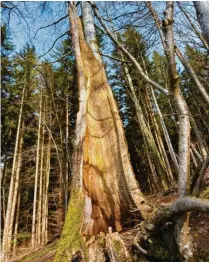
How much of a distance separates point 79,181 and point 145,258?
124 cm

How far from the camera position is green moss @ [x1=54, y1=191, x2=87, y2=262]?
2443 millimetres

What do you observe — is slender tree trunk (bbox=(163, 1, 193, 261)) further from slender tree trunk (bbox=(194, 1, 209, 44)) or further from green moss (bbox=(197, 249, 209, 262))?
slender tree trunk (bbox=(194, 1, 209, 44))

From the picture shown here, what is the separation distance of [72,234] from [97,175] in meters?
0.99

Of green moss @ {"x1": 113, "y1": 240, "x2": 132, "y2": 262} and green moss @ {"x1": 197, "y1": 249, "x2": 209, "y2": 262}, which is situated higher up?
green moss @ {"x1": 113, "y1": 240, "x2": 132, "y2": 262}

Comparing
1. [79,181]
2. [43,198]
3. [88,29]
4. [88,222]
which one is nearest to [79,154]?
[79,181]

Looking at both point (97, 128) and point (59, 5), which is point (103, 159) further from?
point (59, 5)

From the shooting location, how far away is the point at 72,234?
2.62 meters

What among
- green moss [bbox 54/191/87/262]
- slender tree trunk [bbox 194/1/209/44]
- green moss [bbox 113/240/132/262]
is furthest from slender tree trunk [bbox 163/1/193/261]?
green moss [bbox 54/191/87/262]

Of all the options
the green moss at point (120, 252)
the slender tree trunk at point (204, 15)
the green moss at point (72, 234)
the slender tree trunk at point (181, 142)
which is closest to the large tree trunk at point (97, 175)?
the green moss at point (72, 234)

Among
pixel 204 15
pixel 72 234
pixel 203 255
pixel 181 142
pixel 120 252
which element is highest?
pixel 204 15

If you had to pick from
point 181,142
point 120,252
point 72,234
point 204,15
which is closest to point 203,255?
point 120,252

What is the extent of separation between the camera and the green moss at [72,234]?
2443mm

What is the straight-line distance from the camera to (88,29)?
4.98 m

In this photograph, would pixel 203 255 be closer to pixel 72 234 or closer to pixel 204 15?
pixel 72 234
